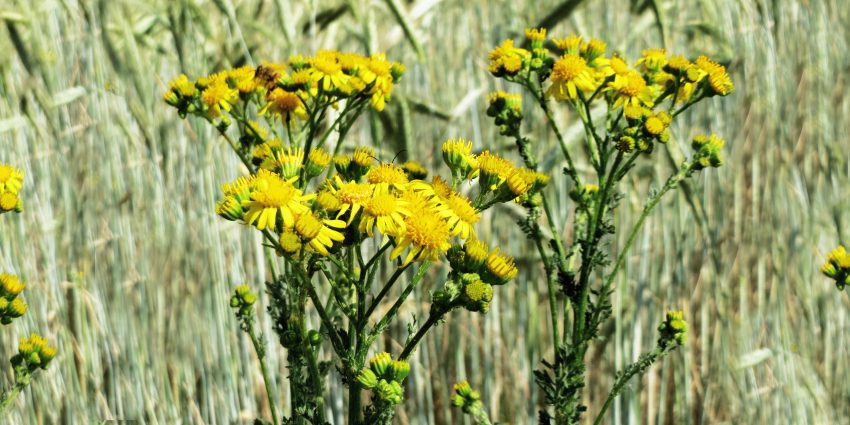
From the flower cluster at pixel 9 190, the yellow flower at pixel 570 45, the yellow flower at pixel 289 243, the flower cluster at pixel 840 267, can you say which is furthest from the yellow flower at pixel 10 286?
the flower cluster at pixel 840 267

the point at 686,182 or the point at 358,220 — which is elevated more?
the point at 686,182

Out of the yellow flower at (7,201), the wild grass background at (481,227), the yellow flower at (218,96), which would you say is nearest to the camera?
the yellow flower at (7,201)

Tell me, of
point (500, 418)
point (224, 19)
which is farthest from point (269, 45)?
point (500, 418)

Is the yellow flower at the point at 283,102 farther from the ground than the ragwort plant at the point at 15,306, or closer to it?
farther from the ground

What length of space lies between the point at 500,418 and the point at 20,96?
135 centimetres

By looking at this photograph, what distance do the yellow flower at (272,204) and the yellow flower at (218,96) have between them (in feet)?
1.17

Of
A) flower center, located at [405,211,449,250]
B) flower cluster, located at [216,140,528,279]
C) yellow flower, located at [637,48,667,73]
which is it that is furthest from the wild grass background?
flower center, located at [405,211,449,250]

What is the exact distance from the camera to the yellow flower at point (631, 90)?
107 centimetres

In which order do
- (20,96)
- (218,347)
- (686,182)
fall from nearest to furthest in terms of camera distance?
1. (686,182)
2. (218,347)
3. (20,96)

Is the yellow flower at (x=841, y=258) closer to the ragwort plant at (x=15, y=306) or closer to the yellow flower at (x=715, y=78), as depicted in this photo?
the yellow flower at (x=715, y=78)

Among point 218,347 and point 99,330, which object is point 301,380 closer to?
point 218,347

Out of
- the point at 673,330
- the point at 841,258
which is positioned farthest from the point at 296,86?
the point at 841,258

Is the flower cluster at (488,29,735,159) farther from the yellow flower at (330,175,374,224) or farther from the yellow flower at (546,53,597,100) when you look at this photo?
the yellow flower at (330,175,374,224)

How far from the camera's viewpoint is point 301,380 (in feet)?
3.01
